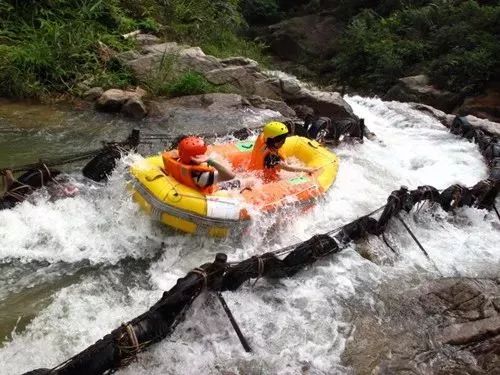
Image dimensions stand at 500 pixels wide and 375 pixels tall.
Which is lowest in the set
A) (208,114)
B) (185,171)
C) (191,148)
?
(208,114)

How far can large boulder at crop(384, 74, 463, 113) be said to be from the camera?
13988mm

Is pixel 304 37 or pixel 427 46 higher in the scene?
pixel 427 46

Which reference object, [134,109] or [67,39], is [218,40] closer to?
[67,39]

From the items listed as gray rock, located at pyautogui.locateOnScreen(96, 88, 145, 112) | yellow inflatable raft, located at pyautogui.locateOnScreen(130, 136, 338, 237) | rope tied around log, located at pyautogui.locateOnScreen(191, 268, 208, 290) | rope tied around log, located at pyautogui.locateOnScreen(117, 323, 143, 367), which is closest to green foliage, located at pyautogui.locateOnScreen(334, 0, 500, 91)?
gray rock, located at pyautogui.locateOnScreen(96, 88, 145, 112)

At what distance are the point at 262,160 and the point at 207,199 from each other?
146 centimetres

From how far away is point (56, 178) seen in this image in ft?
A: 20.1

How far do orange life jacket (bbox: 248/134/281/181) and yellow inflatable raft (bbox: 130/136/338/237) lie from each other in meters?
0.28

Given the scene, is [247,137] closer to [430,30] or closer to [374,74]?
[374,74]

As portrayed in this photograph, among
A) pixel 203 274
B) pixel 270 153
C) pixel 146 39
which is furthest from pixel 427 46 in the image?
pixel 203 274

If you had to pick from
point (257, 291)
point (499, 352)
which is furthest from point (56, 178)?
point (499, 352)

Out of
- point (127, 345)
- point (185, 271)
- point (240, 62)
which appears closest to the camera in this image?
point (127, 345)

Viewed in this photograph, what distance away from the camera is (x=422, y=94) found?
14297 mm

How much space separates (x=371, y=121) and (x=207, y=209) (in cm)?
838

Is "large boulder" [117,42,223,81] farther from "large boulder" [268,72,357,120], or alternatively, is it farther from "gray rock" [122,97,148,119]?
"large boulder" [268,72,357,120]
